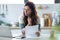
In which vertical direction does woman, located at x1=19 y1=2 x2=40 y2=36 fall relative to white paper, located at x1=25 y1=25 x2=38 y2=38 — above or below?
above

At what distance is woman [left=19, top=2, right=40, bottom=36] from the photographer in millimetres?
1893

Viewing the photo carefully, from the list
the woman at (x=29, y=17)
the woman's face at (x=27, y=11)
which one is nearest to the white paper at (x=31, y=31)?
the woman at (x=29, y=17)

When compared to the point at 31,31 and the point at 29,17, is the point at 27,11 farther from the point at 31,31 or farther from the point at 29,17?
the point at 31,31

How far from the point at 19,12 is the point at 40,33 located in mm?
410

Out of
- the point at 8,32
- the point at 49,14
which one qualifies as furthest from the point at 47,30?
the point at 8,32

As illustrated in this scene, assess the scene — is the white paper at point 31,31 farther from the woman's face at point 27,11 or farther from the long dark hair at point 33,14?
the woman's face at point 27,11

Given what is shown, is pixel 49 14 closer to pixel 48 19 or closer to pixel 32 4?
pixel 48 19

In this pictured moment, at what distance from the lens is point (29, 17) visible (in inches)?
75.1

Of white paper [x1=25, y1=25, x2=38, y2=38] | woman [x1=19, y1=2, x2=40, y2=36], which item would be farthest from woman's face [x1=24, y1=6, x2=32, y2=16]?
white paper [x1=25, y1=25, x2=38, y2=38]

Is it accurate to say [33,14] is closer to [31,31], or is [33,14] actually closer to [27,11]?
[27,11]

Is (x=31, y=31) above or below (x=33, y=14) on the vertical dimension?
below

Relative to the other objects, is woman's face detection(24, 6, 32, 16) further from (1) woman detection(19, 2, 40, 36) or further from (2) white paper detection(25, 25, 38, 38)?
(2) white paper detection(25, 25, 38, 38)

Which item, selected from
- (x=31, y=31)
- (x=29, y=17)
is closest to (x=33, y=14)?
(x=29, y=17)

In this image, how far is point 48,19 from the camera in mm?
1901
